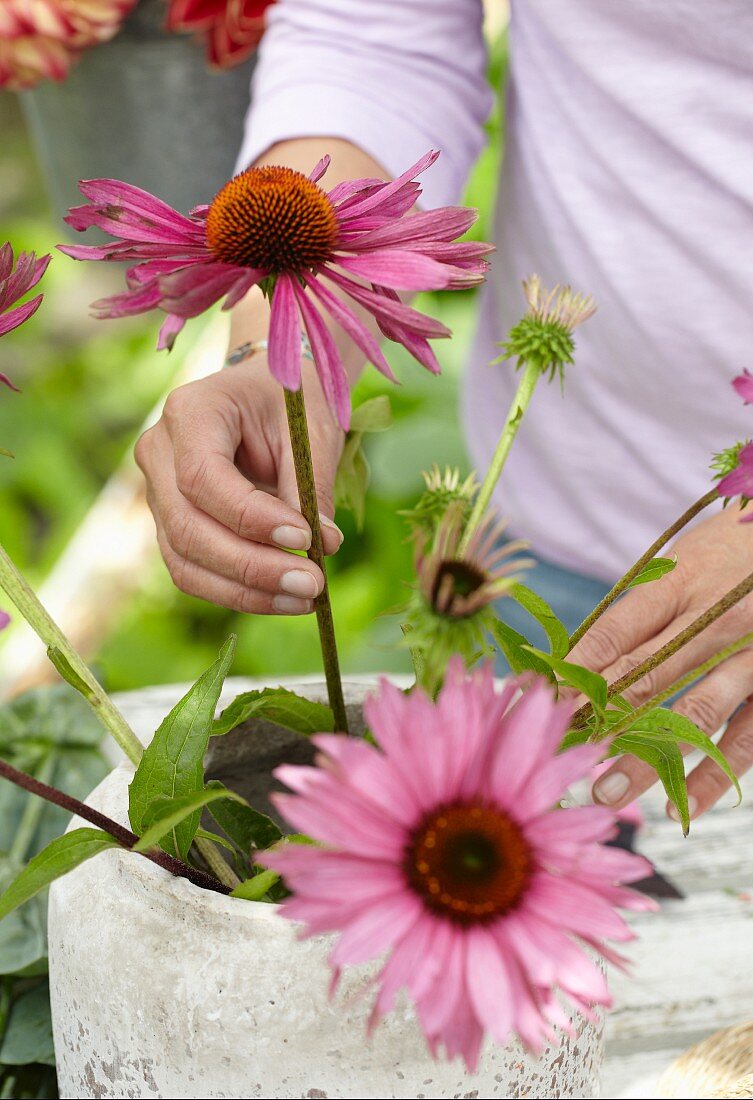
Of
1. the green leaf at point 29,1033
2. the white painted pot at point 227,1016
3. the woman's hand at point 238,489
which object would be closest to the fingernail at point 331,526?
the woman's hand at point 238,489

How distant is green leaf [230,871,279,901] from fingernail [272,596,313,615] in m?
0.08

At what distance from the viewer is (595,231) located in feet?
2.19

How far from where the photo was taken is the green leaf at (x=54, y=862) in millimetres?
261

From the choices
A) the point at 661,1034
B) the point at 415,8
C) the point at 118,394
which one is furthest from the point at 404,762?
the point at 118,394

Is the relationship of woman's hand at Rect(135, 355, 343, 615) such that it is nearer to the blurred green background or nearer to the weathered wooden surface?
the weathered wooden surface

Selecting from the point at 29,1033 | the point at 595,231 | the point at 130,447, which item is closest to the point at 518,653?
the point at 29,1033

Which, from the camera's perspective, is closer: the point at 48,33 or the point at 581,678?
the point at 581,678

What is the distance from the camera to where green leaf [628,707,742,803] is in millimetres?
290

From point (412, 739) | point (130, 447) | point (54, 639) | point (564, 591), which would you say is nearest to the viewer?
point (412, 739)

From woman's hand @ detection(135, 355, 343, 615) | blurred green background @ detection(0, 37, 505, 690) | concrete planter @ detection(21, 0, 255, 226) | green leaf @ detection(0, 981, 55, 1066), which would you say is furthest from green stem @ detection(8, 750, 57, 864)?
concrete planter @ detection(21, 0, 255, 226)

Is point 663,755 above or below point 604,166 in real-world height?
below

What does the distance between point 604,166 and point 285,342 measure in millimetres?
469

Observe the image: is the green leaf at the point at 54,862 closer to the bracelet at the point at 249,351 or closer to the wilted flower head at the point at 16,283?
the wilted flower head at the point at 16,283

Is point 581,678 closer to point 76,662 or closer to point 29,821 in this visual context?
point 76,662
